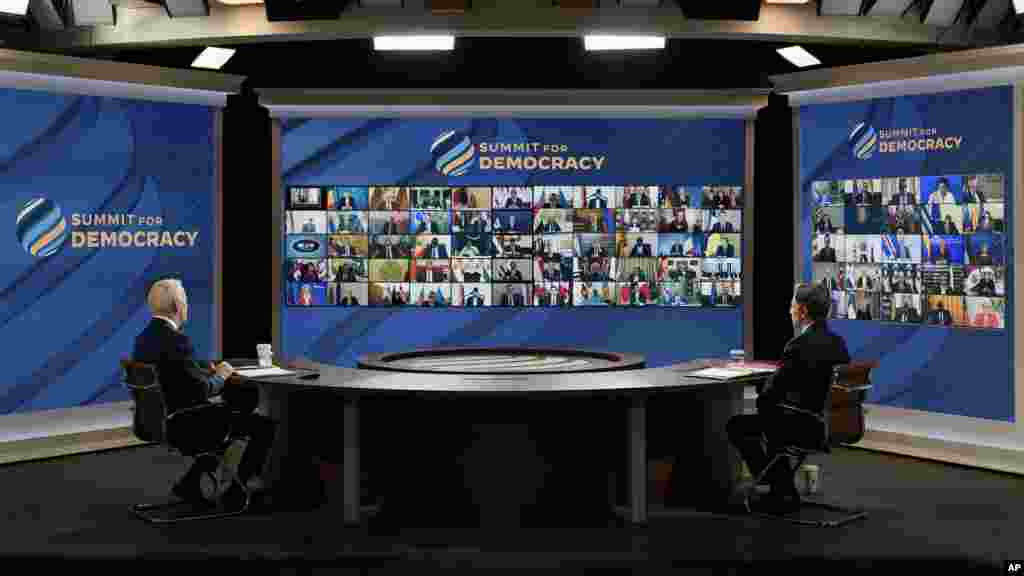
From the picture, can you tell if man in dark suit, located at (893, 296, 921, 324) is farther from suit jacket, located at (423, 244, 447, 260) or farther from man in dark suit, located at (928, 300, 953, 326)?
suit jacket, located at (423, 244, 447, 260)

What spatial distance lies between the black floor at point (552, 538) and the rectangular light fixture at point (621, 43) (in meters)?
4.05

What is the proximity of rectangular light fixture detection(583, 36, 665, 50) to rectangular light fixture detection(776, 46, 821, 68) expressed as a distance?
1019 millimetres

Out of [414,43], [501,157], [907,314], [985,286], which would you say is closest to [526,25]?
[414,43]

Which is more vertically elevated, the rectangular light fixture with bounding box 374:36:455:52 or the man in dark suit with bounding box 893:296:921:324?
the rectangular light fixture with bounding box 374:36:455:52

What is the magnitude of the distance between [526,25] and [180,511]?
151 inches

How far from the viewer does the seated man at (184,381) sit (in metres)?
6.23

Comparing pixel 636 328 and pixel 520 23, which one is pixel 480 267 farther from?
pixel 520 23

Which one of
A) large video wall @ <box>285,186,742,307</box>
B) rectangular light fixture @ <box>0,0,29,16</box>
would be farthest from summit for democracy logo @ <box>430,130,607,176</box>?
rectangular light fixture @ <box>0,0,29,16</box>

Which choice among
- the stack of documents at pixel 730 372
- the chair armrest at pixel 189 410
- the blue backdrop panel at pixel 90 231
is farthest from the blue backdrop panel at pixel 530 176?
the chair armrest at pixel 189 410

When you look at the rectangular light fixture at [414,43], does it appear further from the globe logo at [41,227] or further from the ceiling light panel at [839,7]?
the ceiling light panel at [839,7]

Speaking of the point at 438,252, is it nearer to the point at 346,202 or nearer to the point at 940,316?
the point at 346,202

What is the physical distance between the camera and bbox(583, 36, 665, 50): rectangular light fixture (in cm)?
935

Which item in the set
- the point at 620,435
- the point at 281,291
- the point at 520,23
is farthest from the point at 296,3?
the point at 620,435

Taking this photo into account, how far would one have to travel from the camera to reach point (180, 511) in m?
6.55
